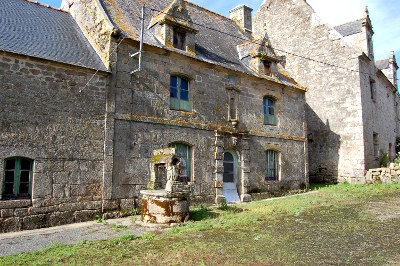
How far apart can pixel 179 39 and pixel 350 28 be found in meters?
12.1

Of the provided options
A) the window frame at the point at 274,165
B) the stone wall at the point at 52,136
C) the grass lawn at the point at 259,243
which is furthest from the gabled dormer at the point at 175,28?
the grass lawn at the point at 259,243

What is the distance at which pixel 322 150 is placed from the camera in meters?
17.1

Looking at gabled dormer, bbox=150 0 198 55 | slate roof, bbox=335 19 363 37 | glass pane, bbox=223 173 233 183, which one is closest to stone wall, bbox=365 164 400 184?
glass pane, bbox=223 173 233 183

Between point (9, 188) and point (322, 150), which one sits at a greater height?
point (322, 150)

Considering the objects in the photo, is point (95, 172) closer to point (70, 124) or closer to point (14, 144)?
point (70, 124)

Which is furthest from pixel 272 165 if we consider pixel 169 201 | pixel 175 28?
pixel 169 201

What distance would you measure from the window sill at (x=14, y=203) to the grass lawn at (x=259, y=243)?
2489 mm

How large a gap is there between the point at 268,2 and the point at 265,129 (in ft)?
33.2

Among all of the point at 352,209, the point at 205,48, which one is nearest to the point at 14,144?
the point at 205,48

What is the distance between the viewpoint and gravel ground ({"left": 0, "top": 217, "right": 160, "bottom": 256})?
6.13 metres

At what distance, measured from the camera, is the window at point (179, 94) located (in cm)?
1095

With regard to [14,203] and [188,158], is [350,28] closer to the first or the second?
[188,158]

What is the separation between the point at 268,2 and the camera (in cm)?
1973

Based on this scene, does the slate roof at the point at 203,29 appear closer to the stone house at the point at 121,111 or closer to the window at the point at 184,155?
the stone house at the point at 121,111
